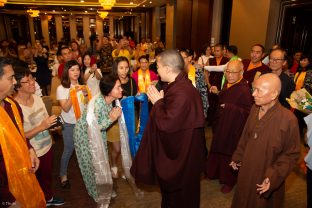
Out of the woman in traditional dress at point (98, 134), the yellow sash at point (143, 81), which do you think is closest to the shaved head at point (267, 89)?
the woman in traditional dress at point (98, 134)

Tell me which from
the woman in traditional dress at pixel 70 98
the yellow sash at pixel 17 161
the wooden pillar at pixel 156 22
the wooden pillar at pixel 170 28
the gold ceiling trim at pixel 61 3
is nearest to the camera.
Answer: the yellow sash at pixel 17 161

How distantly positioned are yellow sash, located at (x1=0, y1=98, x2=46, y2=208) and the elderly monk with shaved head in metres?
1.81

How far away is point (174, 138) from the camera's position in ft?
6.27

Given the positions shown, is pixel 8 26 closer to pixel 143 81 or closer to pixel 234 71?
pixel 143 81

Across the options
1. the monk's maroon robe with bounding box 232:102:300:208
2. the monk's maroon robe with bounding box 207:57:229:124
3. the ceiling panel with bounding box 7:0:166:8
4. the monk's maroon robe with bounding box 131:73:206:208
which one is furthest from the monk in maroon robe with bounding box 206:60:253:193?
the ceiling panel with bounding box 7:0:166:8

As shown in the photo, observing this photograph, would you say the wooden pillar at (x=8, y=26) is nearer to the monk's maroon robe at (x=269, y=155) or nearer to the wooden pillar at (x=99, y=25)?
the wooden pillar at (x=99, y=25)

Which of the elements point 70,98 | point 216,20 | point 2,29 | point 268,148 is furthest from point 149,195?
point 2,29

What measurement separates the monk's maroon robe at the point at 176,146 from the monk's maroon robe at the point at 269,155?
0.42 meters

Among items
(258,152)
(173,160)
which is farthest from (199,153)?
(258,152)

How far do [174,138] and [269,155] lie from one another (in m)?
0.78

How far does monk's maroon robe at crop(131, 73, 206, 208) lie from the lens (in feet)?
6.09

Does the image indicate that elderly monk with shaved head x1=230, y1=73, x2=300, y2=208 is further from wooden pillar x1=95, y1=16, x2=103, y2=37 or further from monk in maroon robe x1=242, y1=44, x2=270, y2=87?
wooden pillar x1=95, y1=16, x2=103, y2=37

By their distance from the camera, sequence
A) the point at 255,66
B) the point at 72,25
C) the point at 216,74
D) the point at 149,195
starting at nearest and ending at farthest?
the point at 149,195, the point at 255,66, the point at 216,74, the point at 72,25

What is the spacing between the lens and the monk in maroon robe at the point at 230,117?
2.72m
